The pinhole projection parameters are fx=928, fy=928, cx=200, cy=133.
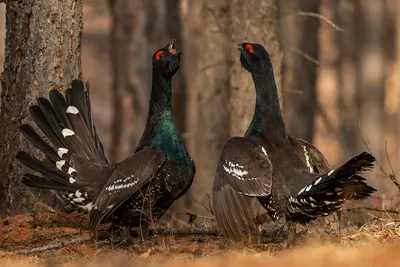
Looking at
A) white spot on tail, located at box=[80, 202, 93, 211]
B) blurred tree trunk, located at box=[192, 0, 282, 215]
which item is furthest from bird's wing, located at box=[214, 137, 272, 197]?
blurred tree trunk, located at box=[192, 0, 282, 215]

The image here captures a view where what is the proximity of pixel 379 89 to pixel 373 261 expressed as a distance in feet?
61.5

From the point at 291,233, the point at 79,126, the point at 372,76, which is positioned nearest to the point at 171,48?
the point at 79,126

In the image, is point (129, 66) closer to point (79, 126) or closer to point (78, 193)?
point (79, 126)

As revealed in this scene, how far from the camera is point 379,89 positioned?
2352 cm

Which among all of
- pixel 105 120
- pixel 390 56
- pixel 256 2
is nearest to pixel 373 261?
pixel 256 2

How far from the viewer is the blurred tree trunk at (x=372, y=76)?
22750 millimetres

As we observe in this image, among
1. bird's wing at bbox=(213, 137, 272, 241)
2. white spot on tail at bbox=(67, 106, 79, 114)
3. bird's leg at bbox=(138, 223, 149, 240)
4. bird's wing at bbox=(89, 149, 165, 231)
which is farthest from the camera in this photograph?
white spot on tail at bbox=(67, 106, 79, 114)

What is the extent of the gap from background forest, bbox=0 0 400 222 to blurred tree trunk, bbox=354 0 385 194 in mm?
35

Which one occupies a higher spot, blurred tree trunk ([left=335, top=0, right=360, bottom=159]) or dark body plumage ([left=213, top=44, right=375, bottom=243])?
blurred tree trunk ([left=335, top=0, right=360, bottom=159])

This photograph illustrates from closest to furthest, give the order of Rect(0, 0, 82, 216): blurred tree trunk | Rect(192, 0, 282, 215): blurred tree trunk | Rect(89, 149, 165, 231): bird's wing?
1. Rect(89, 149, 165, 231): bird's wing
2. Rect(0, 0, 82, 216): blurred tree trunk
3. Rect(192, 0, 282, 215): blurred tree trunk

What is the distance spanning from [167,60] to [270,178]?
→ 1.60 metres

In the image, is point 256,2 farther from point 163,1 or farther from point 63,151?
point 163,1

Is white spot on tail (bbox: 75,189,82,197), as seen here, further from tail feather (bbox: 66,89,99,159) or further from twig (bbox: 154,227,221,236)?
twig (bbox: 154,227,221,236)

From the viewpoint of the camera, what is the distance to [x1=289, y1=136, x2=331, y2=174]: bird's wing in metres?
8.52
